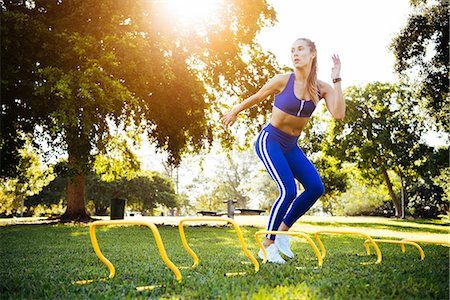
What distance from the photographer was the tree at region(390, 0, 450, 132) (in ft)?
60.7

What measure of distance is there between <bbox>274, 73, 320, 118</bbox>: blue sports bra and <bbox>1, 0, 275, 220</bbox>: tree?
7535mm

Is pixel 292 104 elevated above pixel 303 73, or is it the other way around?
pixel 303 73

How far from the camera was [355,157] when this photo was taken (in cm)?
3125

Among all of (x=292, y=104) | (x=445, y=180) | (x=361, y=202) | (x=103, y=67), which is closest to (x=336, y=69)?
(x=292, y=104)

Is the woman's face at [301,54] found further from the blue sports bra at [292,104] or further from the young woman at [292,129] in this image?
the blue sports bra at [292,104]

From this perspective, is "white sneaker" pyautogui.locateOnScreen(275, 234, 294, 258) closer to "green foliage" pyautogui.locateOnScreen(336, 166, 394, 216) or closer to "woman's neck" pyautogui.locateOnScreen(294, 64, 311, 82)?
"woman's neck" pyautogui.locateOnScreen(294, 64, 311, 82)

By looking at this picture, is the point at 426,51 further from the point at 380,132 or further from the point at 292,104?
the point at 292,104

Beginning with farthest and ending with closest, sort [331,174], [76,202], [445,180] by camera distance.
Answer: [331,174]
[445,180]
[76,202]

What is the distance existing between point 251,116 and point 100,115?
6.23 m

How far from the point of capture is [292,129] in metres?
4.71

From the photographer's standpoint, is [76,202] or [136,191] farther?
[136,191]

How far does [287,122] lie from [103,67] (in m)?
9.12

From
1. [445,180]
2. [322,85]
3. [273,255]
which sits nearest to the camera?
[273,255]

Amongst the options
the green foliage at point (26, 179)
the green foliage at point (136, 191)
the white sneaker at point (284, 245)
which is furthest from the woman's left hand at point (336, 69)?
the green foliage at point (136, 191)
